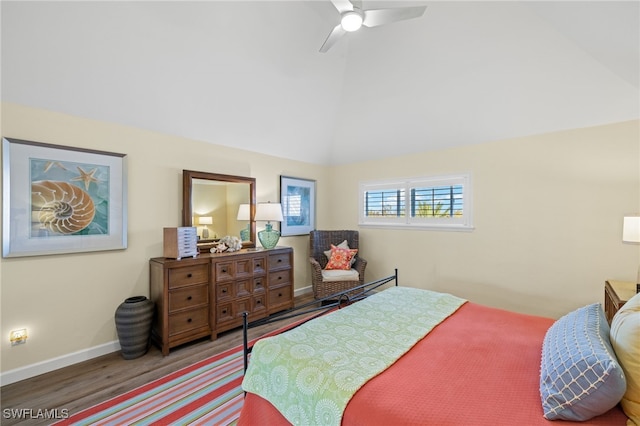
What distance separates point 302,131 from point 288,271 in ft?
6.99

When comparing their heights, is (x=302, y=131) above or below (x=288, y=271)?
above

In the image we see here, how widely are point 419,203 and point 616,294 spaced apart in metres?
2.30

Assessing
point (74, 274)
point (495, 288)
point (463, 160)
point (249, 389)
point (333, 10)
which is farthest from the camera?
point (463, 160)

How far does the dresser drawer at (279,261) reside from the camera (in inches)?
147

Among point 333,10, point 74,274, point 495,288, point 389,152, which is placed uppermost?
point 333,10

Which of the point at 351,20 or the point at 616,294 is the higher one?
the point at 351,20

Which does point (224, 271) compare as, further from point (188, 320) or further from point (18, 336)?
point (18, 336)

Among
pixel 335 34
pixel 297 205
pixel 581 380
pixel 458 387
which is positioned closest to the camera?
pixel 581 380

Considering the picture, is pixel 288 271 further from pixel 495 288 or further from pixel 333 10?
pixel 333 10

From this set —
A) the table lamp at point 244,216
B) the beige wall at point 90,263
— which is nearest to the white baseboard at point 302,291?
the table lamp at point 244,216

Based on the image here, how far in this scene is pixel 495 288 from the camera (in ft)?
11.5

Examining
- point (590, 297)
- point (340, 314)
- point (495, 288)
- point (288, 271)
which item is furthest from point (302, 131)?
point (590, 297)

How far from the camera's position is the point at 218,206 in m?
3.63

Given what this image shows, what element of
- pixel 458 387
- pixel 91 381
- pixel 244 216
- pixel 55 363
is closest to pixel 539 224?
pixel 458 387
